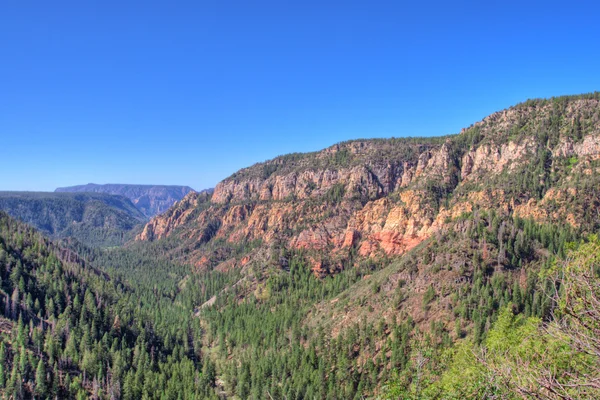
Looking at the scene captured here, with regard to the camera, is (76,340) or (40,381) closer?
(40,381)

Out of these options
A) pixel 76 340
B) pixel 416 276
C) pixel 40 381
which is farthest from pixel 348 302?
pixel 40 381

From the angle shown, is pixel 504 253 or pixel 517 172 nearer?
pixel 504 253

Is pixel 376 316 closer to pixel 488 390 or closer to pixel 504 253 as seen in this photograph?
pixel 504 253

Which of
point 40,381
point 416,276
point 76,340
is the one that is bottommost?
point 40,381

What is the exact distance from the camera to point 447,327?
3602 inches

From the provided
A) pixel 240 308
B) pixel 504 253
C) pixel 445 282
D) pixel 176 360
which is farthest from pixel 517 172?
pixel 176 360

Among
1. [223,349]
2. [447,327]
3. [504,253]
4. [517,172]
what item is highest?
[517,172]

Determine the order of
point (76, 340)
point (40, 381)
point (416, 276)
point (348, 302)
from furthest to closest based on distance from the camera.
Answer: point (348, 302)
point (416, 276)
point (76, 340)
point (40, 381)

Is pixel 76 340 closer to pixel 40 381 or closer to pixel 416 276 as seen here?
pixel 40 381

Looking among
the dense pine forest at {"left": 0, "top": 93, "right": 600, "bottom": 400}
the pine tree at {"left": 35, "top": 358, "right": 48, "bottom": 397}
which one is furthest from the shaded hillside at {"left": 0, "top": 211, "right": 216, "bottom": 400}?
the dense pine forest at {"left": 0, "top": 93, "right": 600, "bottom": 400}

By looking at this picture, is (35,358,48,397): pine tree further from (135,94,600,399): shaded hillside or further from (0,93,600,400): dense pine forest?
(135,94,600,399): shaded hillside

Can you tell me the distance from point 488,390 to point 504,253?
101253 millimetres

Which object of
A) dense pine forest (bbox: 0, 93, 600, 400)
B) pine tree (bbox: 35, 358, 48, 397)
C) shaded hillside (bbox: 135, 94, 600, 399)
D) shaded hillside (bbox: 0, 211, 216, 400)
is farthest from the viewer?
shaded hillside (bbox: 135, 94, 600, 399)

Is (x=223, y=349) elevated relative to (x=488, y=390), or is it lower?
lower
